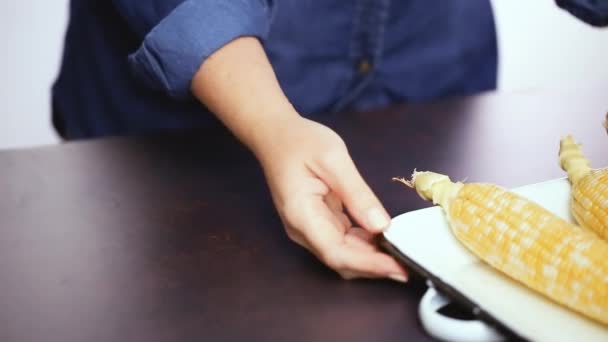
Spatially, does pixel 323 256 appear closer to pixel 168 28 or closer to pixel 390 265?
pixel 390 265

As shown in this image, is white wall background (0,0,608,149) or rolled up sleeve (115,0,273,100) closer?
rolled up sleeve (115,0,273,100)

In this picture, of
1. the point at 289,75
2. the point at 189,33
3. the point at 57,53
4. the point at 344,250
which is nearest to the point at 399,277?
the point at 344,250

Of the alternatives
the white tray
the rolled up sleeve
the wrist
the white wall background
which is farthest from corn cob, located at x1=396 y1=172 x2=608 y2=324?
the white wall background

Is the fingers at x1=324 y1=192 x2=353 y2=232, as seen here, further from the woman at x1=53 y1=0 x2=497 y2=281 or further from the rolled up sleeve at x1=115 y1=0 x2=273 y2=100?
the rolled up sleeve at x1=115 y1=0 x2=273 y2=100

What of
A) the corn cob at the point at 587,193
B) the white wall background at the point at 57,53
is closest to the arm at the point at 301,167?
the corn cob at the point at 587,193

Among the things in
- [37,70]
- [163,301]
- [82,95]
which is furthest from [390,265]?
[37,70]

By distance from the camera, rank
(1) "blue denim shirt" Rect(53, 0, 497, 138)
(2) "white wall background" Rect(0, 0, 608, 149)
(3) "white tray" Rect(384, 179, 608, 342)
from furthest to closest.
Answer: (2) "white wall background" Rect(0, 0, 608, 149)
(1) "blue denim shirt" Rect(53, 0, 497, 138)
(3) "white tray" Rect(384, 179, 608, 342)

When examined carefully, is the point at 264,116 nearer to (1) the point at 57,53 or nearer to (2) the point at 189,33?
(2) the point at 189,33

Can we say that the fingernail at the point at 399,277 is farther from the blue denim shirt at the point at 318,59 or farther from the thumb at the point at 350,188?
the blue denim shirt at the point at 318,59
